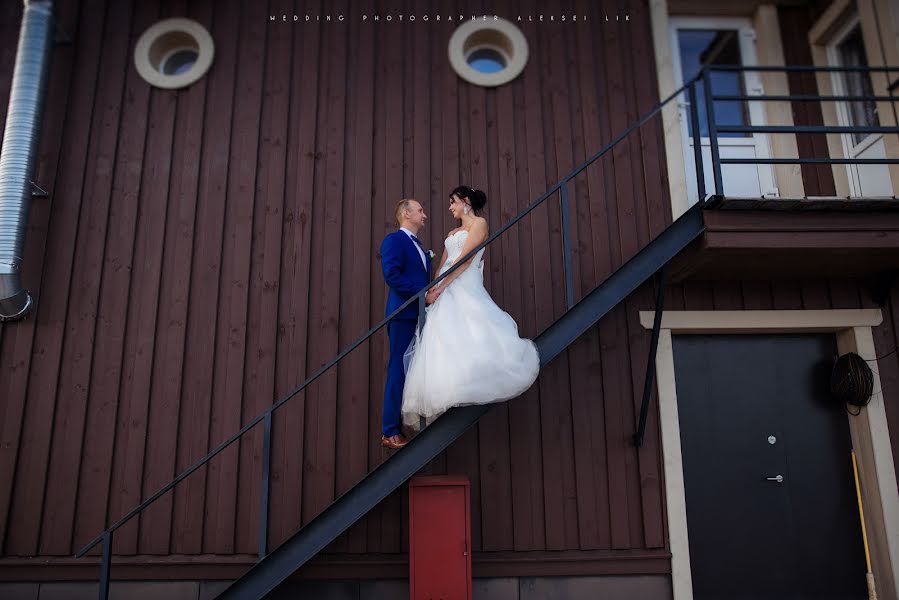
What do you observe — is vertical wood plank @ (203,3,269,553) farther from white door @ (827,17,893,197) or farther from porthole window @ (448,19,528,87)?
white door @ (827,17,893,197)

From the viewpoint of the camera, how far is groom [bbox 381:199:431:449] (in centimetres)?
456

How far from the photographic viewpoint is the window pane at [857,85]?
619cm

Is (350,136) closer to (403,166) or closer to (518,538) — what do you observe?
(403,166)

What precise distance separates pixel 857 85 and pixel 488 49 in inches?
141

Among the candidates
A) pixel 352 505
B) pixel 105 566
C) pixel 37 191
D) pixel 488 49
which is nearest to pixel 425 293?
pixel 352 505

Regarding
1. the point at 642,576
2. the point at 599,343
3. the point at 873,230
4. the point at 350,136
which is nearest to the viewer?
the point at 873,230

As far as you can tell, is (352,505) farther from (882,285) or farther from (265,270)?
(882,285)

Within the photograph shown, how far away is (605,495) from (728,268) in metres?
2.09

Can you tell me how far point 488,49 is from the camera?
21.0ft

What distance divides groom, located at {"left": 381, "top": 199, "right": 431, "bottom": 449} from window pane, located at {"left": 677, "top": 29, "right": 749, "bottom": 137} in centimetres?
363

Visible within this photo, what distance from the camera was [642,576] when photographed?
17.0ft

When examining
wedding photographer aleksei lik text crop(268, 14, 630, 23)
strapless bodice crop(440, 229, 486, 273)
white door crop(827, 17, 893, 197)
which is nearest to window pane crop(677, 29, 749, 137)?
wedding photographer aleksei lik text crop(268, 14, 630, 23)

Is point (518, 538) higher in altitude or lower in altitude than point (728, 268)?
lower

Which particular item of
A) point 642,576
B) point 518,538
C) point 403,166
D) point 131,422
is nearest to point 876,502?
point 642,576
